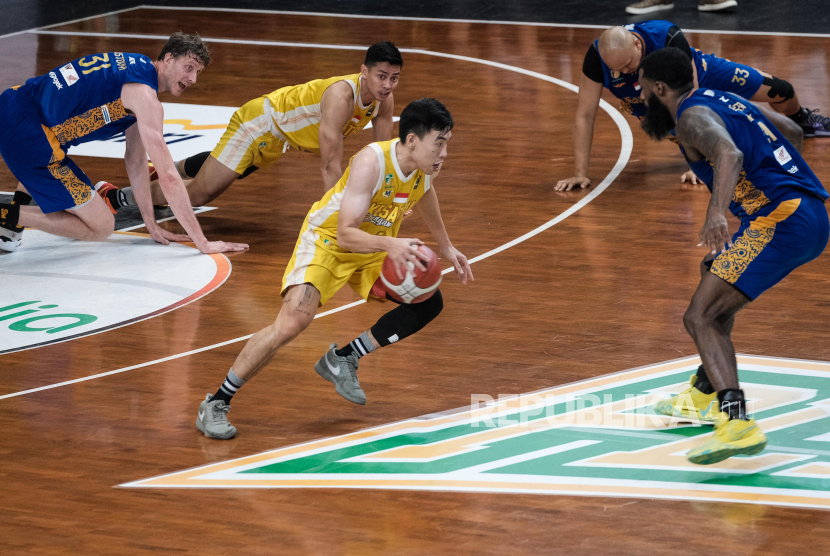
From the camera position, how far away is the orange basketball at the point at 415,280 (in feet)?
14.5

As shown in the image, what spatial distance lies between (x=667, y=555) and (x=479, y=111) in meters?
7.20

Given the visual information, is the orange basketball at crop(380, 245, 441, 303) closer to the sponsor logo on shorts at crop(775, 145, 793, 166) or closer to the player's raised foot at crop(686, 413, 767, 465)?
the player's raised foot at crop(686, 413, 767, 465)

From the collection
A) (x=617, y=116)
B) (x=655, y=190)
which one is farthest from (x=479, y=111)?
(x=655, y=190)

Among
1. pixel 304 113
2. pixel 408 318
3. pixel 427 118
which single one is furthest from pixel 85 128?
pixel 427 118

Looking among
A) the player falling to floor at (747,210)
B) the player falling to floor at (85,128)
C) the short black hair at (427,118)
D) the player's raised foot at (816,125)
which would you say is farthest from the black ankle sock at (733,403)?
the player's raised foot at (816,125)

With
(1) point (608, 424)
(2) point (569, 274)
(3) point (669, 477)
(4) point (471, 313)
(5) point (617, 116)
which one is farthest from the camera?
(5) point (617, 116)

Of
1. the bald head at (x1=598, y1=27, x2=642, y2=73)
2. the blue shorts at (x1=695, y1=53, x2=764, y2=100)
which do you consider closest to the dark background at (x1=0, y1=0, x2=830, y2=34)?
the blue shorts at (x1=695, y1=53, x2=764, y2=100)

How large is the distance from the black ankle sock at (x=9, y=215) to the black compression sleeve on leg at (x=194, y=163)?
1409 millimetres

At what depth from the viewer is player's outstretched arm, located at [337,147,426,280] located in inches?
166

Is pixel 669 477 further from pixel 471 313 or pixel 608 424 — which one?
pixel 471 313

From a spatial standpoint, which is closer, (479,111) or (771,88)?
(771,88)

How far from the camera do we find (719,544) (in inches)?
143

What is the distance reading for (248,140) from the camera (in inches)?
294

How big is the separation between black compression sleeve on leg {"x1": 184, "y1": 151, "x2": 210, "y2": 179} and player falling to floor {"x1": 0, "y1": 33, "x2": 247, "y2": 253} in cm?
83
